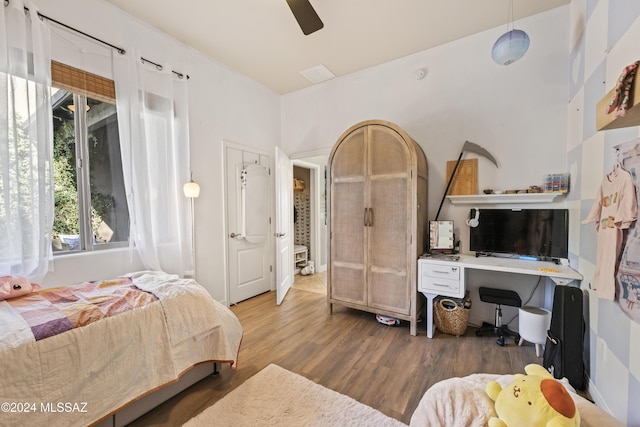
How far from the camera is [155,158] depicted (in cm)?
253

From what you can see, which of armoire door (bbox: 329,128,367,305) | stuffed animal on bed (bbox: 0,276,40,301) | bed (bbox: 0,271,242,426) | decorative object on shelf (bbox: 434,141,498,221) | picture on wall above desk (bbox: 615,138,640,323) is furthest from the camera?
armoire door (bbox: 329,128,367,305)

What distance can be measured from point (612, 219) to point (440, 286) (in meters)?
1.33

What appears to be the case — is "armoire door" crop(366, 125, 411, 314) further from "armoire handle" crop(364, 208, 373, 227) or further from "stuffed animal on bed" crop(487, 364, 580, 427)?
"stuffed animal on bed" crop(487, 364, 580, 427)

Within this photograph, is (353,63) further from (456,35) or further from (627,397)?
(627,397)

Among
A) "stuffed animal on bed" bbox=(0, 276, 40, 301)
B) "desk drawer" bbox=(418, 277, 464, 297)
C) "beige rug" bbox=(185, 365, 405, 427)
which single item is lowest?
"beige rug" bbox=(185, 365, 405, 427)

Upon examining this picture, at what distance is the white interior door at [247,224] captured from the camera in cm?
345

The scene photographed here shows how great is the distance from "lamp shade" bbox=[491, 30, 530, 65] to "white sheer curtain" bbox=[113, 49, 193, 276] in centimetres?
294

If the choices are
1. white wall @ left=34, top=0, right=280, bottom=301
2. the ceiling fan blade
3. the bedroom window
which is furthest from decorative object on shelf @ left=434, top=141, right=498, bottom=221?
the bedroom window

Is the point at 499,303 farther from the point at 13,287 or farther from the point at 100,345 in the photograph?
the point at 13,287

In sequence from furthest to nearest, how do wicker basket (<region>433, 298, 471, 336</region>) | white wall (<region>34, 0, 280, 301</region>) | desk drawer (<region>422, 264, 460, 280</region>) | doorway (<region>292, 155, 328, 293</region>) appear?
doorway (<region>292, 155, 328, 293</region>) < wicker basket (<region>433, 298, 471, 336</region>) < desk drawer (<region>422, 264, 460, 280</region>) < white wall (<region>34, 0, 280, 301</region>)

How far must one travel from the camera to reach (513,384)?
1.02 m

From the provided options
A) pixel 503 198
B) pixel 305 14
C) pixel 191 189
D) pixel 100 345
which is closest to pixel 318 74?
pixel 305 14

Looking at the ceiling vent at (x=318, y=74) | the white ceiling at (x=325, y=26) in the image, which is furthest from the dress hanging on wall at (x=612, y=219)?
the ceiling vent at (x=318, y=74)

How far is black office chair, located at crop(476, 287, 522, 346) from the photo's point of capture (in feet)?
7.82
